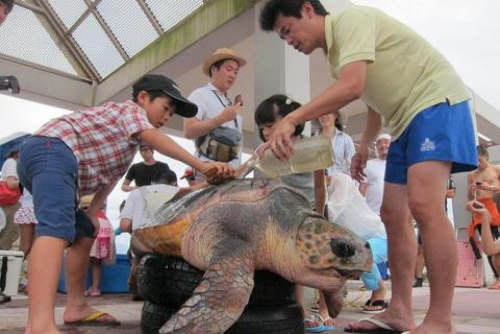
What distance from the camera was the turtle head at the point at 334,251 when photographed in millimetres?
1512

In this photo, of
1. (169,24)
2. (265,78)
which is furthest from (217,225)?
(169,24)

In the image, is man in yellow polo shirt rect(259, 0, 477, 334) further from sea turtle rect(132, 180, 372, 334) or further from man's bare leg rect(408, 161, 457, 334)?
sea turtle rect(132, 180, 372, 334)

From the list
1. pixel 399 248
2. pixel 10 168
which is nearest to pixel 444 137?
pixel 399 248

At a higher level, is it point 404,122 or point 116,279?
point 404,122

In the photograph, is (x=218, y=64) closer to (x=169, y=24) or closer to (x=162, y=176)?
(x=162, y=176)

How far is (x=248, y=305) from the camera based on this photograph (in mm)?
1661

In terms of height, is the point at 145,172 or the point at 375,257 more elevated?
the point at 145,172

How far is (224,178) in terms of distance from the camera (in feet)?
6.82

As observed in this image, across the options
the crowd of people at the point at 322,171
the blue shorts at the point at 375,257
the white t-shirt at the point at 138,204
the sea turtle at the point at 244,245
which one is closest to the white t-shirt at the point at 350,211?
the blue shorts at the point at 375,257

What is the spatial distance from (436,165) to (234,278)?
41.2 inches

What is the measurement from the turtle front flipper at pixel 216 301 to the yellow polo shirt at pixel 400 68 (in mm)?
1044

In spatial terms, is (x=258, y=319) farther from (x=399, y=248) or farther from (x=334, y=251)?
(x=399, y=248)

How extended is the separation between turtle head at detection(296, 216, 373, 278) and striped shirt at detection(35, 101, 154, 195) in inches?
37.0

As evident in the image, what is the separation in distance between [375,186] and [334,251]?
9.54ft
